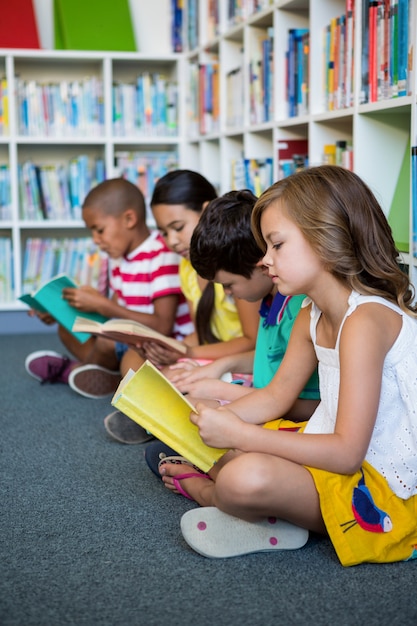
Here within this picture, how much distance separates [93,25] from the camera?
367 centimetres

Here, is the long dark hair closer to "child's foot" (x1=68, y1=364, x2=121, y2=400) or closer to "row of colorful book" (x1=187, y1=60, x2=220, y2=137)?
"child's foot" (x1=68, y1=364, x2=121, y2=400)

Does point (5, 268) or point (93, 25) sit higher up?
point (93, 25)

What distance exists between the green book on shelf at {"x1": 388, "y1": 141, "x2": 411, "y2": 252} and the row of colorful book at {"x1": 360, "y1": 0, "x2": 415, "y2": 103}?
0.55 ft

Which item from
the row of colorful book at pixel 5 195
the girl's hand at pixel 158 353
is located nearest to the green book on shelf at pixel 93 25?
the row of colorful book at pixel 5 195

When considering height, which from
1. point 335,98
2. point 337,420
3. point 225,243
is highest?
point 335,98

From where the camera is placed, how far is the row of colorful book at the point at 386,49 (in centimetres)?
180

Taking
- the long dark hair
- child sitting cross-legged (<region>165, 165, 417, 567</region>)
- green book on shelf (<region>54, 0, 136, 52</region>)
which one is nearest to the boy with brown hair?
the long dark hair

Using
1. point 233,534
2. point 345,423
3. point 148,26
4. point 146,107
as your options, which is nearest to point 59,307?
point 233,534

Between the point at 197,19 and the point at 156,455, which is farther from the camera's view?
the point at 197,19

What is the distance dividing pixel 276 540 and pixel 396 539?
0.19m

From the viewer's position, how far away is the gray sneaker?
2.01m

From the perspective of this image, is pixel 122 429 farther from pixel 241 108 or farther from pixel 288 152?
pixel 241 108

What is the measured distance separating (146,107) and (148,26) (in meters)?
0.44

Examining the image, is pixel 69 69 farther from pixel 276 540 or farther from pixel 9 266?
pixel 276 540
